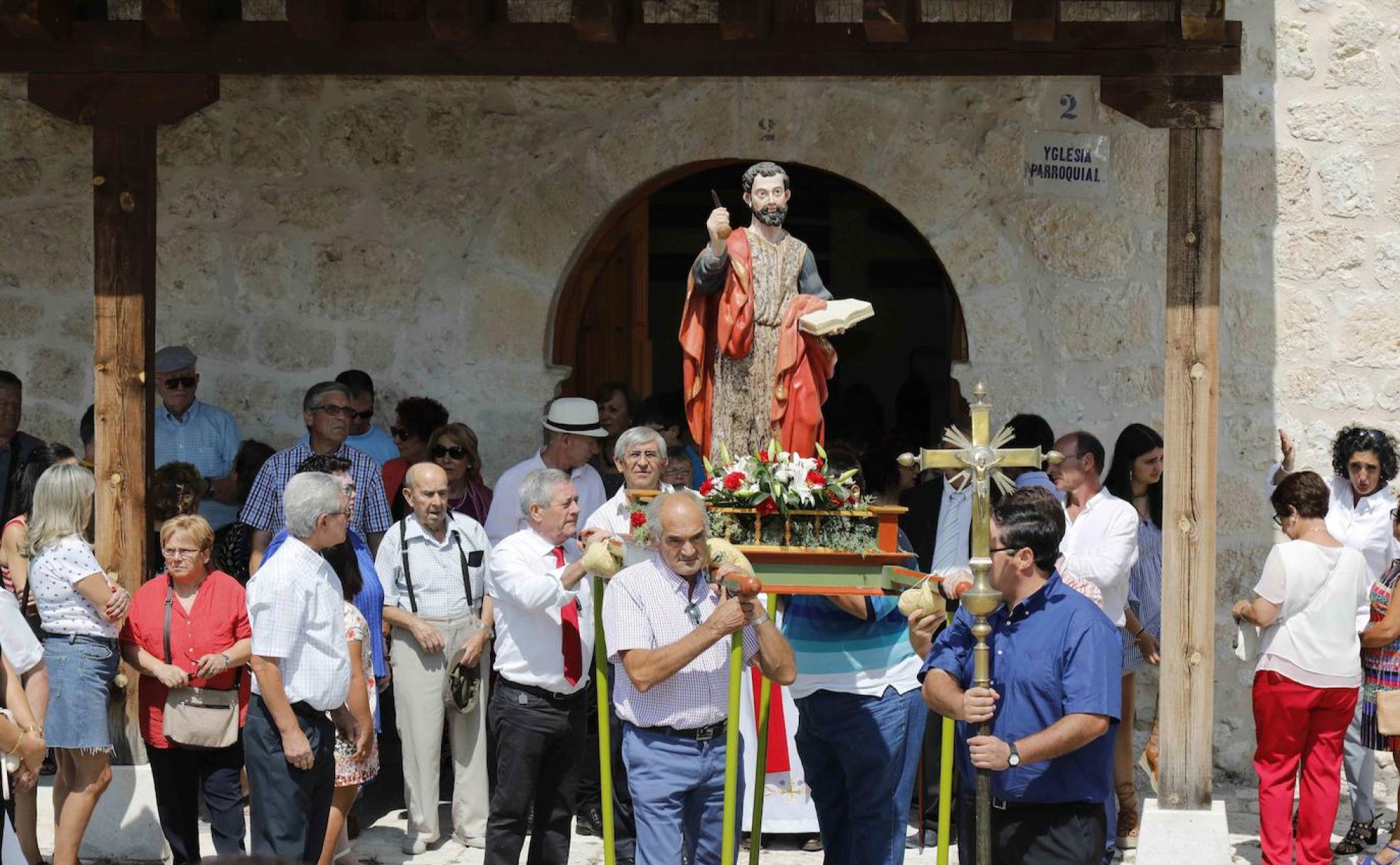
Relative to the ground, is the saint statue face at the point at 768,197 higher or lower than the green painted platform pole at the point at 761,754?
higher

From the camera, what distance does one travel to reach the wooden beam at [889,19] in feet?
23.5

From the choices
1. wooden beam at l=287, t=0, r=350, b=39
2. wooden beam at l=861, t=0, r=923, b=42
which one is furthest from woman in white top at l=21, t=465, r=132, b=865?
wooden beam at l=861, t=0, r=923, b=42

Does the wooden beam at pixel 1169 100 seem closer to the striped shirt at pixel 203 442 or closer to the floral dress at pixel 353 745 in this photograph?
the floral dress at pixel 353 745

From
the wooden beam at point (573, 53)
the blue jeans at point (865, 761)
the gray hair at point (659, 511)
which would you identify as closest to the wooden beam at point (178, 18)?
the wooden beam at point (573, 53)

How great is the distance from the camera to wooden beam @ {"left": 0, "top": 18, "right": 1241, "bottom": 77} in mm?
7566

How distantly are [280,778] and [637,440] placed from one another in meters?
1.84

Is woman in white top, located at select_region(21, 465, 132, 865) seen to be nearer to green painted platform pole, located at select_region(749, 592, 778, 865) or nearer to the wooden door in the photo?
green painted platform pole, located at select_region(749, 592, 778, 865)

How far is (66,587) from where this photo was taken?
22.3ft

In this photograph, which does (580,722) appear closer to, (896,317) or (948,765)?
(948,765)

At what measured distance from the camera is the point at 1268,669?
707 cm

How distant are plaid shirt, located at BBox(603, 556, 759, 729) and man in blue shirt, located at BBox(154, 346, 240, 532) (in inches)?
133

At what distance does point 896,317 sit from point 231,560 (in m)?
6.91

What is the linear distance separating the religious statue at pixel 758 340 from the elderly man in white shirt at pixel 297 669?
4.15 feet

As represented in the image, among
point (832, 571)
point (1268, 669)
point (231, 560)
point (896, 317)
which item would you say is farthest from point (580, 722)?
point (896, 317)
